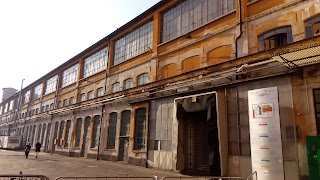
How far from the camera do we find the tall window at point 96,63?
87.9ft

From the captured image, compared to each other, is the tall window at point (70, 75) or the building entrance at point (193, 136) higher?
the tall window at point (70, 75)

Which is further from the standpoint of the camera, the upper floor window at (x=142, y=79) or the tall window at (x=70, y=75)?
the tall window at (x=70, y=75)

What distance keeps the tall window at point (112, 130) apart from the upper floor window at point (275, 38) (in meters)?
14.5

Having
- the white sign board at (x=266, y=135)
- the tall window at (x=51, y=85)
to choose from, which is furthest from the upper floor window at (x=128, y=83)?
the tall window at (x=51, y=85)

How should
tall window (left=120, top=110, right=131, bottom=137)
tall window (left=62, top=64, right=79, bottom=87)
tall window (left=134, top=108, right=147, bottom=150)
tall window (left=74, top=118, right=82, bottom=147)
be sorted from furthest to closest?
tall window (left=62, top=64, right=79, bottom=87), tall window (left=74, top=118, right=82, bottom=147), tall window (left=120, top=110, right=131, bottom=137), tall window (left=134, top=108, right=147, bottom=150)

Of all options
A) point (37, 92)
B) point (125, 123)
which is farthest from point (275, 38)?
point (37, 92)

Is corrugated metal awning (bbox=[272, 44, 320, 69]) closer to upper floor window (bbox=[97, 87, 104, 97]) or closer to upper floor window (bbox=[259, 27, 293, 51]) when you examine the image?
upper floor window (bbox=[259, 27, 293, 51])

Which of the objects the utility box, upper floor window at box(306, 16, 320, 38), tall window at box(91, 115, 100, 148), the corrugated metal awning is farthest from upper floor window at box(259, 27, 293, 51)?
tall window at box(91, 115, 100, 148)

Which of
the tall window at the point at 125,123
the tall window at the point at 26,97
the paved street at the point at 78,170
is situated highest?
the tall window at the point at 26,97

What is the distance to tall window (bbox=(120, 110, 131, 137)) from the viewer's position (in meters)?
21.0

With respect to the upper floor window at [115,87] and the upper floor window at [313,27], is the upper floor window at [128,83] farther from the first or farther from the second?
the upper floor window at [313,27]

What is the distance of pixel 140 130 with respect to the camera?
19516 mm

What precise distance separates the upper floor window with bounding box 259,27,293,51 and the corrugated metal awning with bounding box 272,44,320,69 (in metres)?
1.85

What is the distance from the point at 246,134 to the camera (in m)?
12.3
